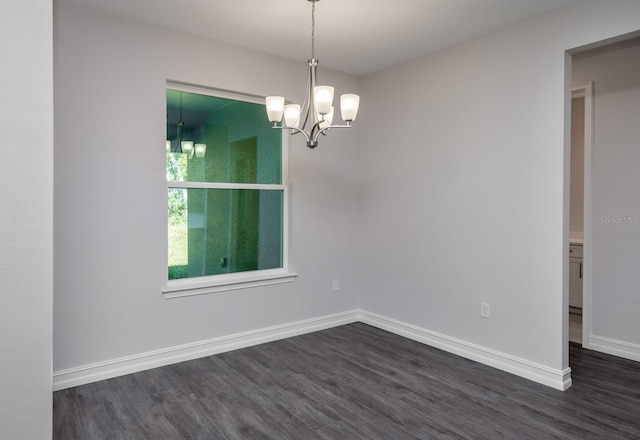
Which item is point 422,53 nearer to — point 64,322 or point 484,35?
point 484,35

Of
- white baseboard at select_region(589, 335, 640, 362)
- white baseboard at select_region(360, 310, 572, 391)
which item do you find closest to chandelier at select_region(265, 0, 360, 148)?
white baseboard at select_region(360, 310, 572, 391)

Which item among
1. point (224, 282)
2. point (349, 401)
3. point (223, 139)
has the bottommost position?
point (349, 401)

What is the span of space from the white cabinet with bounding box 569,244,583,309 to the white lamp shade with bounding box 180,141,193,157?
416 centimetres

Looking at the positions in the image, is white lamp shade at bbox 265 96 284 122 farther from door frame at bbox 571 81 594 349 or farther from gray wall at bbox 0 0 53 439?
door frame at bbox 571 81 594 349

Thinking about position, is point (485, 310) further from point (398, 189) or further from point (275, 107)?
point (275, 107)

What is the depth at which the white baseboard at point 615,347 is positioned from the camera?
3.45 m

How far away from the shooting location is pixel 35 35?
1.25 m

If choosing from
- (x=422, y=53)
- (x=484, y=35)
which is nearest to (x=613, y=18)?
(x=484, y=35)

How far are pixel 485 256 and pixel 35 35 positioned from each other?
3.18 meters

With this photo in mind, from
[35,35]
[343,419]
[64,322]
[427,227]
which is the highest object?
[35,35]

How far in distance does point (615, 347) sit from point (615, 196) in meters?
1.26

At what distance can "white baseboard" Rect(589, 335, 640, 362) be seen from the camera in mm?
3449

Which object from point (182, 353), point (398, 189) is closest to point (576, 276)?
point (398, 189)

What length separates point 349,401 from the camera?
9.05 feet
